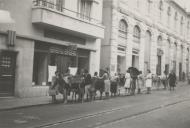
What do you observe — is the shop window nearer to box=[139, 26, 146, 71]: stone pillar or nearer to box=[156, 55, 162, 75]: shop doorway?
box=[139, 26, 146, 71]: stone pillar

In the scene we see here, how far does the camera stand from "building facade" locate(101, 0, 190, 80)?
2866cm

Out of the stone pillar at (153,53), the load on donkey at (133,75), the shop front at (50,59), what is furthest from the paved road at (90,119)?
the stone pillar at (153,53)

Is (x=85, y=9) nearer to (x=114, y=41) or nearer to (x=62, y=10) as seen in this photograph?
(x=62, y=10)

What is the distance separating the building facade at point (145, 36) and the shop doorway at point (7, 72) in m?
11.3

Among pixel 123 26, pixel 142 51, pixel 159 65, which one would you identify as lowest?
pixel 159 65

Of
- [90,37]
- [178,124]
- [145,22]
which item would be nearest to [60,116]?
[178,124]

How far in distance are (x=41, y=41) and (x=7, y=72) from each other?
3.09 meters

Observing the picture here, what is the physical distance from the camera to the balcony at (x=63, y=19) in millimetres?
19156

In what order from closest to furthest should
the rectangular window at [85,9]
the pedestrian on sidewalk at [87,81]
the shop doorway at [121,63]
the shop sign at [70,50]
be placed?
the pedestrian on sidewalk at [87,81]
the shop sign at [70,50]
the rectangular window at [85,9]
the shop doorway at [121,63]

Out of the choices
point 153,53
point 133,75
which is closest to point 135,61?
point 153,53

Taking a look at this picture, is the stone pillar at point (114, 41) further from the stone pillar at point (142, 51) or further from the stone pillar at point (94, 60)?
the stone pillar at point (142, 51)

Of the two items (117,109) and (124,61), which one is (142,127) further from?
(124,61)

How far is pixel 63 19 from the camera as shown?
67.9 ft

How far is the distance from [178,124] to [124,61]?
65.1 feet
